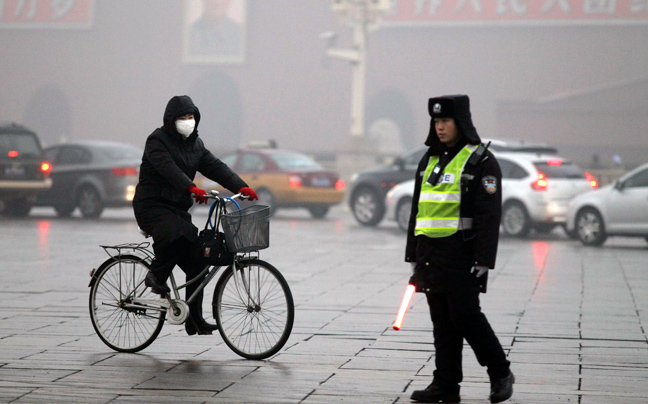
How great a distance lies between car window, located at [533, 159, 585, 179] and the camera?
18.4m

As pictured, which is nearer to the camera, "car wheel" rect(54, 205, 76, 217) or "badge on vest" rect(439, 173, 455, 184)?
"badge on vest" rect(439, 173, 455, 184)

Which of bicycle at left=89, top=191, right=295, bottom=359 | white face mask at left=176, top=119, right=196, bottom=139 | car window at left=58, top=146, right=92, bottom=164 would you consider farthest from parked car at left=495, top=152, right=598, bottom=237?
white face mask at left=176, top=119, right=196, bottom=139

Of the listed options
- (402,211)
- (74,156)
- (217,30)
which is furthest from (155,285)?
(217,30)

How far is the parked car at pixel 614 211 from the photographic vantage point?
53.2 feet

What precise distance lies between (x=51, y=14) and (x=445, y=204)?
6419 cm

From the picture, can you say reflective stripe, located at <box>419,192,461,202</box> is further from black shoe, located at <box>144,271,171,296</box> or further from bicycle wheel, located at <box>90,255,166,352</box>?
bicycle wheel, located at <box>90,255,166,352</box>

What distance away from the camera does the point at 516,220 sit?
60.0ft

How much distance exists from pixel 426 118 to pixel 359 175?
132ft

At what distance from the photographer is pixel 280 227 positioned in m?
19.9

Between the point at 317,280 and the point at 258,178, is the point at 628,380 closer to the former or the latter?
the point at 317,280

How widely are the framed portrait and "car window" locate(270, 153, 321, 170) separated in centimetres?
4065

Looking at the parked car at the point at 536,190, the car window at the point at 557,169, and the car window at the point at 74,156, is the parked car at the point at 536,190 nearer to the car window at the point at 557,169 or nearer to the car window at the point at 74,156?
the car window at the point at 557,169

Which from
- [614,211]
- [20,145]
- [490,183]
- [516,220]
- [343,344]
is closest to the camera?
[490,183]

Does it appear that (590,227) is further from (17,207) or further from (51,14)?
(51,14)
